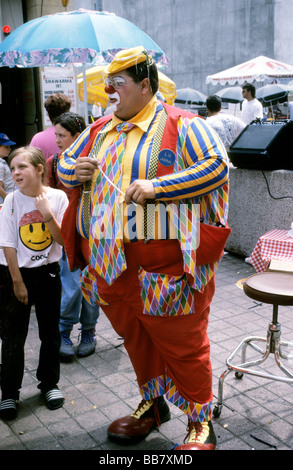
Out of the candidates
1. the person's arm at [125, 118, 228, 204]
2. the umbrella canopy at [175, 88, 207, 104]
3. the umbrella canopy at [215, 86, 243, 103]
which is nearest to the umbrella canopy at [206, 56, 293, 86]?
the umbrella canopy at [215, 86, 243, 103]

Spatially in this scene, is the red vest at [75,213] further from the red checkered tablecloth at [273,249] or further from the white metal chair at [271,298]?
the red checkered tablecloth at [273,249]

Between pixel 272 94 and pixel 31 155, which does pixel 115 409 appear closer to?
pixel 31 155

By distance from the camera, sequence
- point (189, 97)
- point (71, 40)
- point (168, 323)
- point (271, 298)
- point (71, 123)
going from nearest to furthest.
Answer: point (168, 323) < point (271, 298) < point (71, 123) < point (71, 40) < point (189, 97)

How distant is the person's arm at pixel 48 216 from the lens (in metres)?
3.02

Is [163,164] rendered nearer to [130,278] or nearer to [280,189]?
[130,278]

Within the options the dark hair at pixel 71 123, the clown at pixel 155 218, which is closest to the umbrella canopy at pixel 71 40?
the dark hair at pixel 71 123

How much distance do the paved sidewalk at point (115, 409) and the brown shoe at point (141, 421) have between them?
48 millimetres

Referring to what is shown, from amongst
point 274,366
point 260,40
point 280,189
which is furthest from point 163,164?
point 260,40

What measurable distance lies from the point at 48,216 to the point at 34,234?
163mm

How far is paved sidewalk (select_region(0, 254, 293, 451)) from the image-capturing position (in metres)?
2.88

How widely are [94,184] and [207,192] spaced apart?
1.92 feet

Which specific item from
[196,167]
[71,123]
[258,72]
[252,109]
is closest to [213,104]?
[252,109]

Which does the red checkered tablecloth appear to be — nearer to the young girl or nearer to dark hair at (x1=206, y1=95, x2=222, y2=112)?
the young girl

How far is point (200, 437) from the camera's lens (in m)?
2.67
